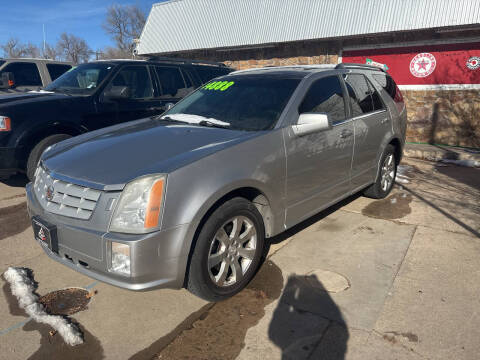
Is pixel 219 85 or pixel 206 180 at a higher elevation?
pixel 219 85

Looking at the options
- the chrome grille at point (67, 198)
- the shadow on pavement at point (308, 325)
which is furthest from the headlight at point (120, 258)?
the shadow on pavement at point (308, 325)

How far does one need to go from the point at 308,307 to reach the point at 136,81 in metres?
5.04

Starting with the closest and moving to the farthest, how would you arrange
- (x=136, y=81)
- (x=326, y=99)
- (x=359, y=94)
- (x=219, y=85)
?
(x=326, y=99)
(x=219, y=85)
(x=359, y=94)
(x=136, y=81)

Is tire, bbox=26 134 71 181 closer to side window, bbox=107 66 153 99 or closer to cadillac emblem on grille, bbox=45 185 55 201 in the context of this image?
side window, bbox=107 66 153 99

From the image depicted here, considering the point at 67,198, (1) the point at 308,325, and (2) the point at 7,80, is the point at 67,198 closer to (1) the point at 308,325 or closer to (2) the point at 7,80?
(1) the point at 308,325

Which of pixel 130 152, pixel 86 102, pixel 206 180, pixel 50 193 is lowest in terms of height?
pixel 50 193

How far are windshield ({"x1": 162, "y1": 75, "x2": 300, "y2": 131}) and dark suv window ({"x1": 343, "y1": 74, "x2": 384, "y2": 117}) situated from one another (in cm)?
100

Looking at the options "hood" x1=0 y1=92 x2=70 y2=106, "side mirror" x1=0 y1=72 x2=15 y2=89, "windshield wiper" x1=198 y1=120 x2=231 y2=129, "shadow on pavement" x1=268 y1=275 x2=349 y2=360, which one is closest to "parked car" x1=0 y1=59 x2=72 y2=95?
"side mirror" x1=0 y1=72 x2=15 y2=89

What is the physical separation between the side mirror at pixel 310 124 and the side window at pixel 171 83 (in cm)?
389

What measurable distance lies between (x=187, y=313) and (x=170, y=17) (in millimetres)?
13841

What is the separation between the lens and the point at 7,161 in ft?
17.3

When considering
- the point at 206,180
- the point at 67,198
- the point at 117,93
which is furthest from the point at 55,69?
the point at 206,180

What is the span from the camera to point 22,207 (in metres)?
5.16

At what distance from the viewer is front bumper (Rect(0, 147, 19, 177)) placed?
5242mm
